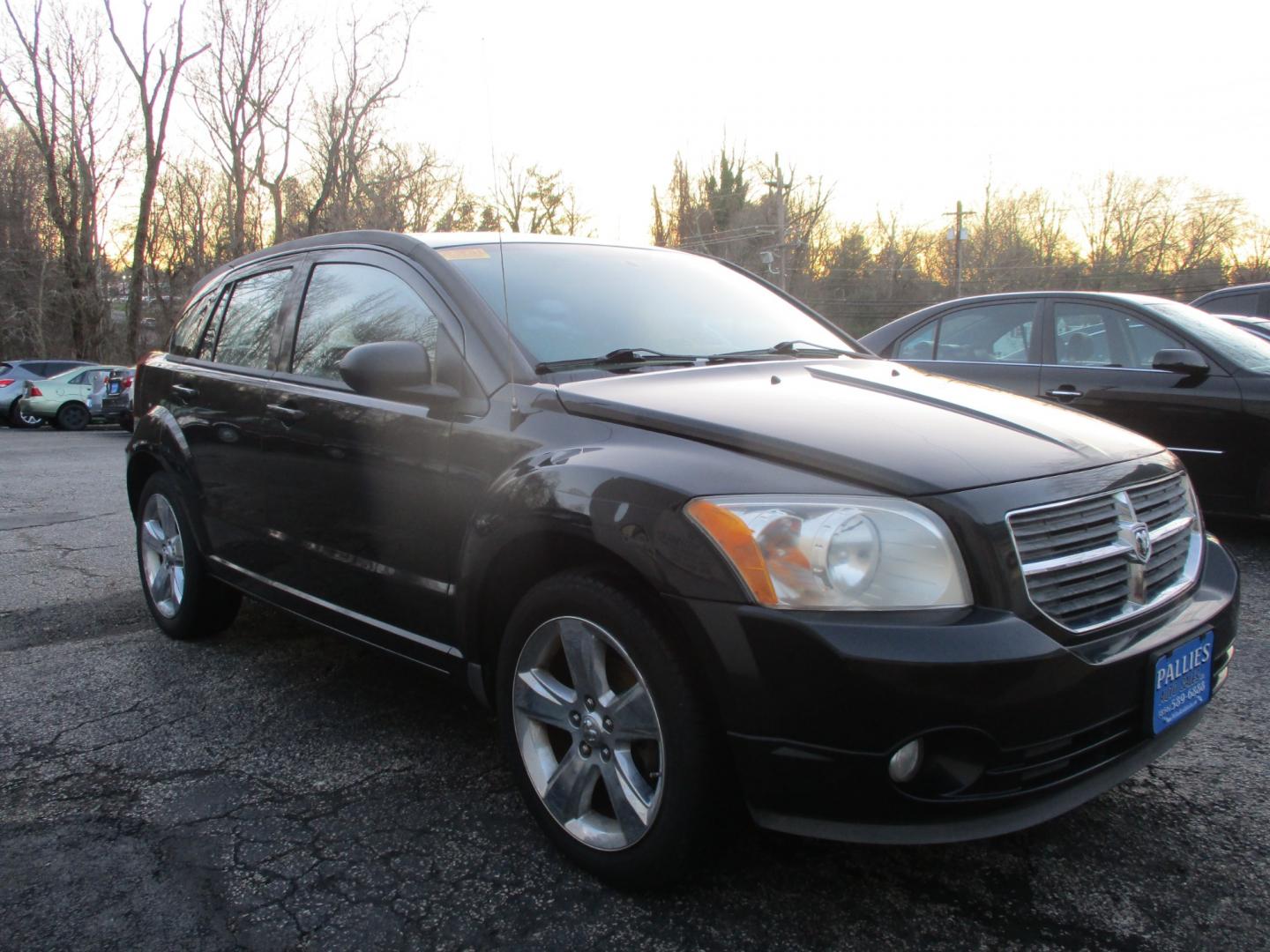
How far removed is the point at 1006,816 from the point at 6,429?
25.2 m

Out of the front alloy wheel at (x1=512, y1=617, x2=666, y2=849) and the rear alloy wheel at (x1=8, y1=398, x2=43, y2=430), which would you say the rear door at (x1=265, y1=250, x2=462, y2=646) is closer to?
the front alloy wheel at (x1=512, y1=617, x2=666, y2=849)

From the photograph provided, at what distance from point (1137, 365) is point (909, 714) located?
4.88 m

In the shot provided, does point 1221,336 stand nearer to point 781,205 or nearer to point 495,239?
point 495,239

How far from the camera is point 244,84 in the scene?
102ft

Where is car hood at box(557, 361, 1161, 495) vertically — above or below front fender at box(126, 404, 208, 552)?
above

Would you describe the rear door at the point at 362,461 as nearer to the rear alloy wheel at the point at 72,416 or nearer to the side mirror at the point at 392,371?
the side mirror at the point at 392,371

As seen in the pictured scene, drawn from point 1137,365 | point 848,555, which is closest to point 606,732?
point 848,555

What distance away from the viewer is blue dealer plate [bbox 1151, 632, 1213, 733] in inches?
83.0

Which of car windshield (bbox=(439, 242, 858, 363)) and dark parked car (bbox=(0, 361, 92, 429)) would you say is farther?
dark parked car (bbox=(0, 361, 92, 429))

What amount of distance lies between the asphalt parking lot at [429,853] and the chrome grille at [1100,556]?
678mm

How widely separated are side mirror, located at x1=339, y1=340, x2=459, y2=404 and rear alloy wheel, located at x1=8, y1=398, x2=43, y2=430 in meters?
23.3

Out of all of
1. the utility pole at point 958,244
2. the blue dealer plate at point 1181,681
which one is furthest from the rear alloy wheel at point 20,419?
the utility pole at point 958,244

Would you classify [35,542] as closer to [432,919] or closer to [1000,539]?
[432,919]

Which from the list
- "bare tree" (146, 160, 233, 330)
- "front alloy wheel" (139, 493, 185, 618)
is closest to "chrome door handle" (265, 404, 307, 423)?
"front alloy wheel" (139, 493, 185, 618)
